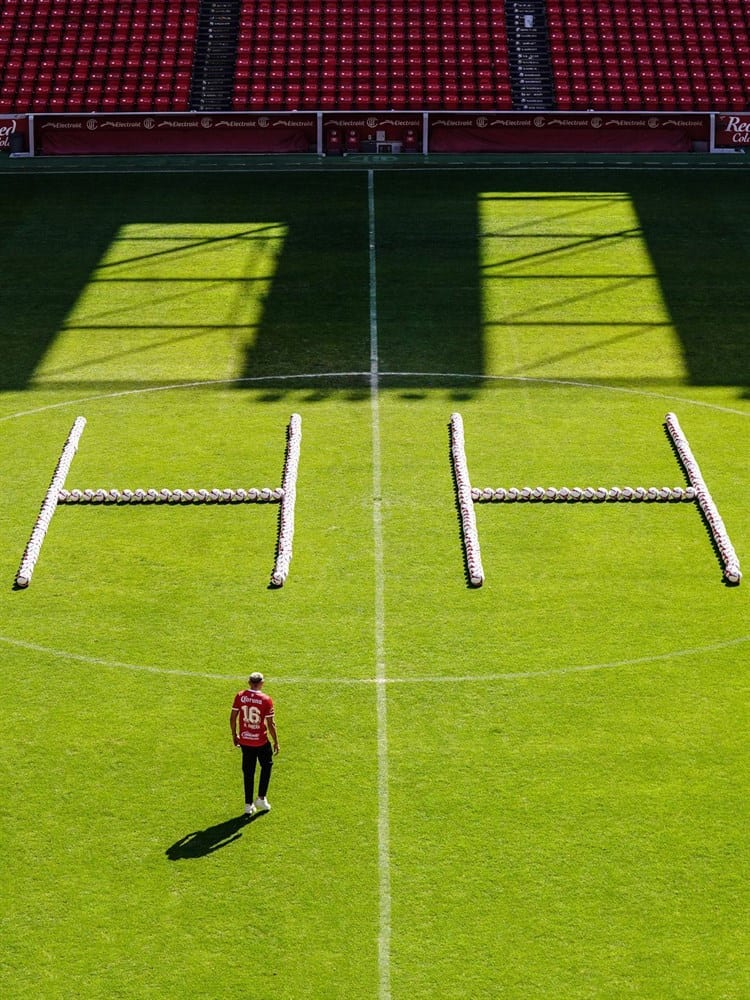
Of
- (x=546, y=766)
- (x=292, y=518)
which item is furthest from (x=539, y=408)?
(x=546, y=766)

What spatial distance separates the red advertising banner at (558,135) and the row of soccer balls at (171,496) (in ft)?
125

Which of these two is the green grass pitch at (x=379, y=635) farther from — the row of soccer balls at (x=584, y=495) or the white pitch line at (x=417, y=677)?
the row of soccer balls at (x=584, y=495)

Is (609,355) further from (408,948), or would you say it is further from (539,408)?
(408,948)

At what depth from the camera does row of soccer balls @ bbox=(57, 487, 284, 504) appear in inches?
1438

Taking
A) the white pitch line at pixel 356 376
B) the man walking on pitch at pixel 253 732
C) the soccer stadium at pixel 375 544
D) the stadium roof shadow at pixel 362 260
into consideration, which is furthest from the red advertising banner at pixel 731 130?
the man walking on pitch at pixel 253 732

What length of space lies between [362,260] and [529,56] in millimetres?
25186

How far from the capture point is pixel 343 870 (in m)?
23.6

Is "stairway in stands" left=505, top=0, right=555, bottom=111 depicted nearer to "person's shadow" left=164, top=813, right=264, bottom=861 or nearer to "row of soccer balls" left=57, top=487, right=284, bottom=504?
"row of soccer balls" left=57, top=487, right=284, bottom=504

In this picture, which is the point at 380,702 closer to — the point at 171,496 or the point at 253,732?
the point at 253,732

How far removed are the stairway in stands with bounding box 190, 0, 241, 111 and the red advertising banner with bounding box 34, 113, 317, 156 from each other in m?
1.73

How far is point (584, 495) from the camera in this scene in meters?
36.5

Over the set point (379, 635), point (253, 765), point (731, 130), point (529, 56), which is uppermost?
point (529, 56)

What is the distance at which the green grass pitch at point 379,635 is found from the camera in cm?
2239

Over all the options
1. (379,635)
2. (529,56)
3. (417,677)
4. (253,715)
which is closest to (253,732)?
(253,715)
